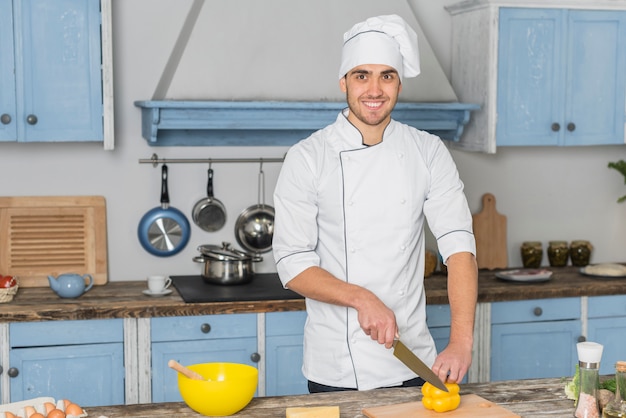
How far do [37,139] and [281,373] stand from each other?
1444 mm

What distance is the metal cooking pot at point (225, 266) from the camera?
4035 mm

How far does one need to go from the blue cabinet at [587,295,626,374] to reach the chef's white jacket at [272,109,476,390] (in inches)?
64.1

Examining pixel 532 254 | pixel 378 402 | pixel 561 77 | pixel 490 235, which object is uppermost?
pixel 561 77

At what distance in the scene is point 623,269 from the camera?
14.4ft

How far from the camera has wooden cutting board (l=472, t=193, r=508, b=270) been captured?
180 inches

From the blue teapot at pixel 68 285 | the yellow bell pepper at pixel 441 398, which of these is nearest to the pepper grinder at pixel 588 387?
the yellow bell pepper at pixel 441 398

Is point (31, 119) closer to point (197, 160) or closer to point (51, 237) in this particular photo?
point (51, 237)

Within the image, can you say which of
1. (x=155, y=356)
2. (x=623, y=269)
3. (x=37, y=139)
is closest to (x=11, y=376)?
(x=155, y=356)

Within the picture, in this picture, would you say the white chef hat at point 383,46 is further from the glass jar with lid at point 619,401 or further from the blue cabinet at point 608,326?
the blue cabinet at point 608,326

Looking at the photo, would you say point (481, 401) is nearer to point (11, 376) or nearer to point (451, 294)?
point (451, 294)

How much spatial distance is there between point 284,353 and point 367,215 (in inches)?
49.3

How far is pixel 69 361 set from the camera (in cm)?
363

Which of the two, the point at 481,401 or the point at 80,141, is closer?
the point at 481,401

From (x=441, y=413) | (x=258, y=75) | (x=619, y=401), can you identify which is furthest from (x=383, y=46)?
(x=258, y=75)
